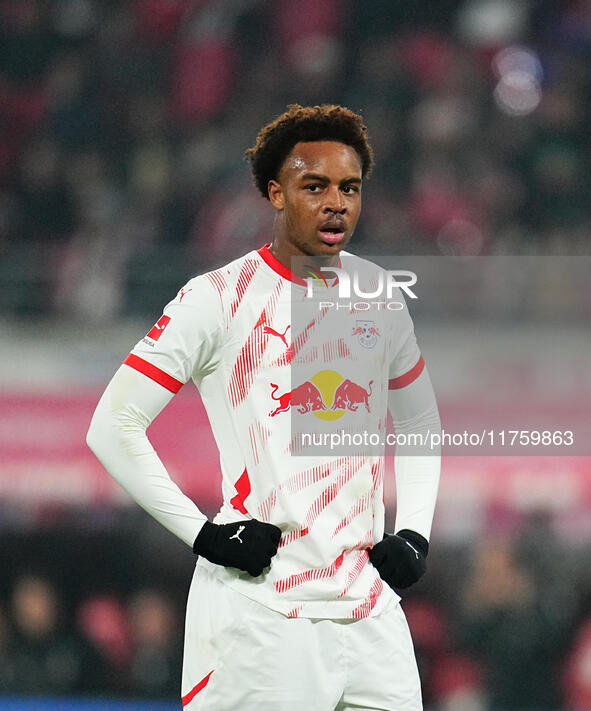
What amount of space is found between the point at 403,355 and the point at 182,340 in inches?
19.1

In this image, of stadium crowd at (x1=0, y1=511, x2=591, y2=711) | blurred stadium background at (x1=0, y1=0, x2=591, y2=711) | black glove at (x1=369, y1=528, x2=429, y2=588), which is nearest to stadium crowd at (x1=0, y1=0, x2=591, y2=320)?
blurred stadium background at (x1=0, y1=0, x2=591, y2=711)

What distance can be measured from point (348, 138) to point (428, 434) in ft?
2.11

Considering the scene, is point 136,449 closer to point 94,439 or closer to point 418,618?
point 94,439

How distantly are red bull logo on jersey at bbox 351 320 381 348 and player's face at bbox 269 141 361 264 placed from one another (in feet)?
0.50

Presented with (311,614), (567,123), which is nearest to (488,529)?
(567,123)

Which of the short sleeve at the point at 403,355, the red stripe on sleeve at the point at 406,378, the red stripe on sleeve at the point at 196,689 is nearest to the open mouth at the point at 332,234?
the short sleeve at the point at 403,355

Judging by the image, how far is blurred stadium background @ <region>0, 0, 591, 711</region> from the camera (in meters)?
4.93

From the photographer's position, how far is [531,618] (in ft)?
16.4

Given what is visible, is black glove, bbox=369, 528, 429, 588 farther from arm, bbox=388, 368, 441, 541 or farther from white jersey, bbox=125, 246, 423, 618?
arm, bbox=388, 368, 441, 541

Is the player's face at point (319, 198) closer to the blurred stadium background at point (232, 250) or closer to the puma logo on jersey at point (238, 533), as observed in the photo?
the puma logo on jersey at point (238, 533)

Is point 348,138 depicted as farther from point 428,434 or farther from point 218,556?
point 218,556

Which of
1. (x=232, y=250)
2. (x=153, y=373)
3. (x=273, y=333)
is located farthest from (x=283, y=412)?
(x=232, y=250)

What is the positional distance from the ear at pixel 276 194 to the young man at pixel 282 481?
0.02 m

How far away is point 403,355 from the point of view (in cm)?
254
